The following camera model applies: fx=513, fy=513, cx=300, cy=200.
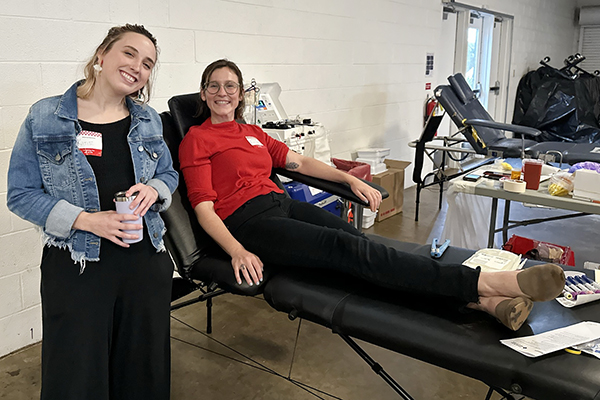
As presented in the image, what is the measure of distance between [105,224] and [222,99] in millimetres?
901

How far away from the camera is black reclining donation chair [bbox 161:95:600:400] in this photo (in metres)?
1.24

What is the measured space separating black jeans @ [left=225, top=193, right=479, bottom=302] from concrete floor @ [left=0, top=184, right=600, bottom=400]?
304 mm

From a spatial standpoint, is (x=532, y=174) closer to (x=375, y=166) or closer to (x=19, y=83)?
(x=375, y=166)

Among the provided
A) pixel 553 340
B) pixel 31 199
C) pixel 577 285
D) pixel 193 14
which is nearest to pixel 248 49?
pixel 193 14

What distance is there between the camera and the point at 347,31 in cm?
407

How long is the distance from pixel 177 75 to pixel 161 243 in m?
1.56

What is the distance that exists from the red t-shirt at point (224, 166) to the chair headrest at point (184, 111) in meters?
0.07

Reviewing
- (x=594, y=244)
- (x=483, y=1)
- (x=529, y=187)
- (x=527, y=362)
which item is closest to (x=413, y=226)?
(x=594, y=244)

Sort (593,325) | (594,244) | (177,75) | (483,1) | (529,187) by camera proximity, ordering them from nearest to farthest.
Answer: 1. (593,325)
2. (529,187)
3. (177,75)
4. (594,244)
5. (483,1)

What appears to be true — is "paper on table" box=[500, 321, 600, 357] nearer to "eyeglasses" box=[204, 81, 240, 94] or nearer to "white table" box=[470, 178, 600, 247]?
"white table" box=[470, 178, 600, 247]

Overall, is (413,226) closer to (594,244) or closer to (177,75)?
(594,244)

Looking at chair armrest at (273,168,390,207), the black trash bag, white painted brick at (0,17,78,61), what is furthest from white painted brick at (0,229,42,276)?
the black trash bag

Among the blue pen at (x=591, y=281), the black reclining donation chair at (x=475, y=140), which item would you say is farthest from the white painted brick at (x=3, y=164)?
the black reclining donation chair at (x=475, y=140)

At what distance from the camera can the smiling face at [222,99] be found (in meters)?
2.04
